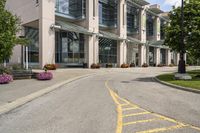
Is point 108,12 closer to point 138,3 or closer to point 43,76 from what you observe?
point 138,3

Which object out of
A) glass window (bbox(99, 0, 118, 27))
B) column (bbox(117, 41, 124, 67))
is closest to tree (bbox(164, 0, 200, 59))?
glass window (bbox(99, 0, 118, 27))

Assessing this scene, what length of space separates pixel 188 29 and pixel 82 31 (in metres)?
22.4

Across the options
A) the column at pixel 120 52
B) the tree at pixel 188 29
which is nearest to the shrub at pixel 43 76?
the tree at pixel 188 29

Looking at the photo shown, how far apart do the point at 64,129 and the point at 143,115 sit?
2918mm

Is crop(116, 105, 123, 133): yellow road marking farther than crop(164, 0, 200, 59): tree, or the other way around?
crop(164, 0, 200, 59): tree

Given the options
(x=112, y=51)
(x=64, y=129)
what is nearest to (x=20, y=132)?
(x=64, y=129)

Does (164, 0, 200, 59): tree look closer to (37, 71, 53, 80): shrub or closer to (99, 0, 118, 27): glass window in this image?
(37, 71, 53, 80): shrub

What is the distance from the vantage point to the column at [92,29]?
46.2m

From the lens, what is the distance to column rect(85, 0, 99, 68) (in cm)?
4616

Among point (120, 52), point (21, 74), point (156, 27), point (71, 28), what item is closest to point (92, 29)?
point (71, 28)

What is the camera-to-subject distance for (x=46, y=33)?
3772cm

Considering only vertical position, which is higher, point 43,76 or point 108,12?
point 108,12

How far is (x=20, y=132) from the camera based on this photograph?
677cm

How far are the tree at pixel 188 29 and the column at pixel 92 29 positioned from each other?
23148 millimetres
